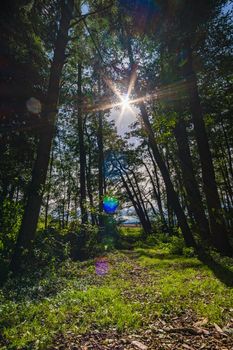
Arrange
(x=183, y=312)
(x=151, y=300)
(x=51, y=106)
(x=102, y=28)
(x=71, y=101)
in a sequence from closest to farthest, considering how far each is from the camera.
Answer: (x=183, y=312) < (x=151, y=300) < (x=51, y=106) < (x=102, y=28) < (x=71, y=101)

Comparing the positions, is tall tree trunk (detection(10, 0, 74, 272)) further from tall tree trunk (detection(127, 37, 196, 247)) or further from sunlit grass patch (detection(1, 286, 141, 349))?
tall tree trunk (detection(127, 37, 196, 247))

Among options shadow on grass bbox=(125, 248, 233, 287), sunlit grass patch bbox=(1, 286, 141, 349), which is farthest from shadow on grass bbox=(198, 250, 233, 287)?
sunlit grass patch bbox=(1, 286, 141, 349)

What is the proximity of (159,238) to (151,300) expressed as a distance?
15.4m

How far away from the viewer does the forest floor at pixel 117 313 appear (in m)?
4.31

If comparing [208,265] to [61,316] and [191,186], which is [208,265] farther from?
[61,316]

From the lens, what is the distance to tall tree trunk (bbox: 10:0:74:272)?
943 cm

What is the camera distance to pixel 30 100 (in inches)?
528

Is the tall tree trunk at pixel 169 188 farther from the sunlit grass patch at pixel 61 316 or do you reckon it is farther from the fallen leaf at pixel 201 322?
the fallen leaf at pixel 201 322

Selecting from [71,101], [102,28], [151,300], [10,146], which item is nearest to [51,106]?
[102,28]

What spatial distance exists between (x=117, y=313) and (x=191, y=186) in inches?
438

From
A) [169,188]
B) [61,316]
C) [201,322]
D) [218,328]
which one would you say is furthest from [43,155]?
[218,328]

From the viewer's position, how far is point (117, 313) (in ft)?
17.5

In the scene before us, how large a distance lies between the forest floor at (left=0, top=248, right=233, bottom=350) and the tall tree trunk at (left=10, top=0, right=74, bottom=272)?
121 cm

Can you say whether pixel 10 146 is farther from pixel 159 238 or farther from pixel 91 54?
pixel 159 238
